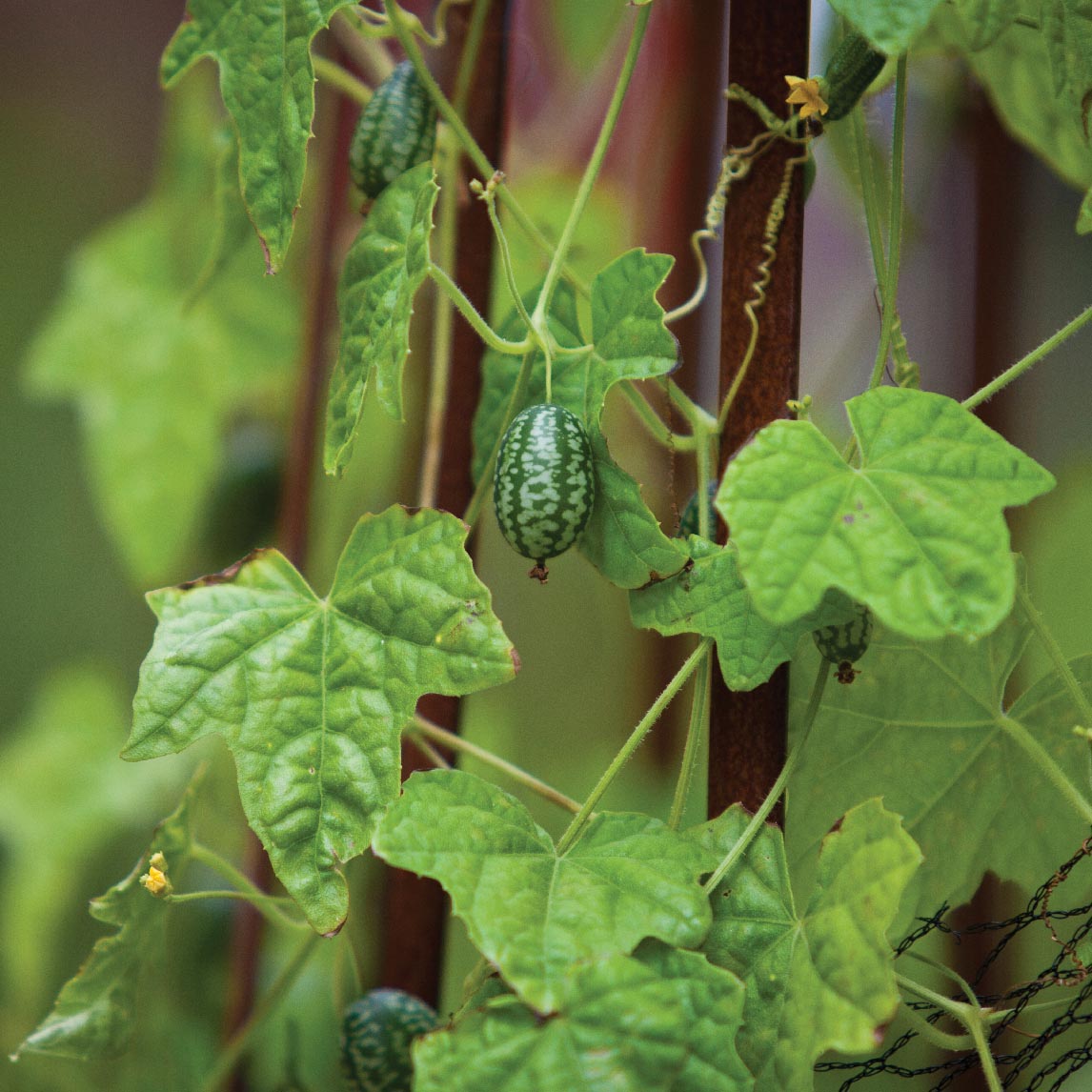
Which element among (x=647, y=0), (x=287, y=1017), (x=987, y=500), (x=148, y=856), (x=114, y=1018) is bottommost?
(x=287, y=1017)

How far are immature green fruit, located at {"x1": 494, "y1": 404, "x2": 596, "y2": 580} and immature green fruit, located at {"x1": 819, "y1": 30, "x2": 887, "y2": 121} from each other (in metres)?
0.23

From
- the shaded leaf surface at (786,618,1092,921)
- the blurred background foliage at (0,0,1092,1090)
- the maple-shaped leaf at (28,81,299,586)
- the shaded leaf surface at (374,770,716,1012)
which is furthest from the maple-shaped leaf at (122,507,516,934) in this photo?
the maple-shaped leaf at (28,81,299,586)

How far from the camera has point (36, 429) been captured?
4.02 ft

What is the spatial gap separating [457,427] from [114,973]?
45 cm

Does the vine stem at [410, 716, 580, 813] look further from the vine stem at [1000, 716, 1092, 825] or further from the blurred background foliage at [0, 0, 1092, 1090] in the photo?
the blurred background foliage at [0, 0, 1092, 1090]

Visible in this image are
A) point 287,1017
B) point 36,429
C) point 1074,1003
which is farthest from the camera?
point 36,429

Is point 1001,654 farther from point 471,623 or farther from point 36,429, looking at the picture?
point 36,429

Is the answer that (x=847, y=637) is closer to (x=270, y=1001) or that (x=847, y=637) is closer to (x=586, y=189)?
(x=586, y=189)

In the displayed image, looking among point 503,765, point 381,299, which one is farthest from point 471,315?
point 503,765

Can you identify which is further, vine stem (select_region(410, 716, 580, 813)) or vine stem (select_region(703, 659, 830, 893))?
vine stem (select_region(410, 716, 580, 813))

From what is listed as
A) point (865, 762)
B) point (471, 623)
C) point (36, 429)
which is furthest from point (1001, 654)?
point (36, 429)

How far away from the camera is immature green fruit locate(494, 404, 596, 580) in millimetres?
533

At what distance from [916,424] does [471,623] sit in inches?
9.7

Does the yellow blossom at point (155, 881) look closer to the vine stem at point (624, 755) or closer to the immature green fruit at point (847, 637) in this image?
the vine stem at point (624, 755)
